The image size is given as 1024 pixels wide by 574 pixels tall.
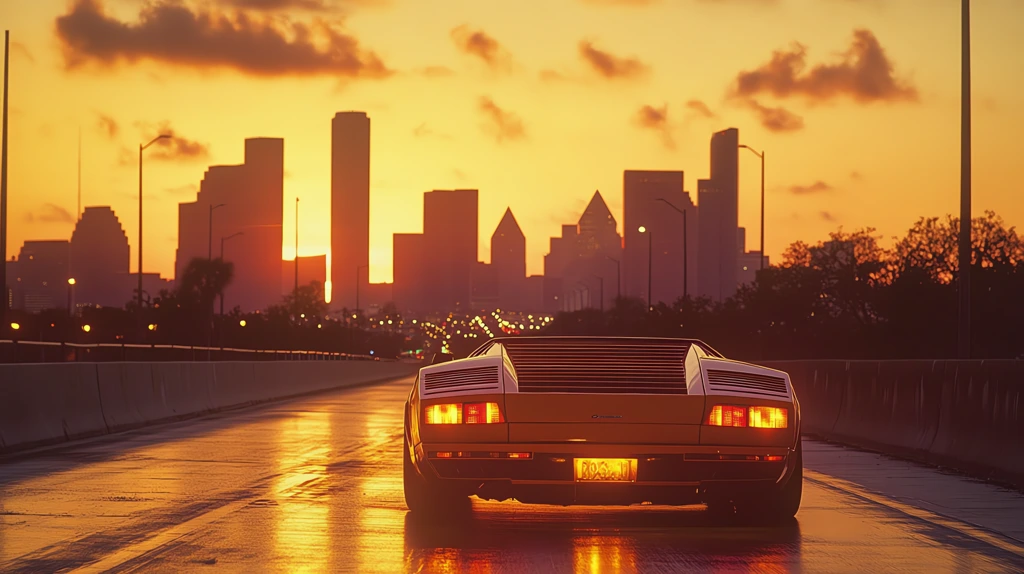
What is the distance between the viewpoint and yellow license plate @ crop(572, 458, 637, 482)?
27.8 feet

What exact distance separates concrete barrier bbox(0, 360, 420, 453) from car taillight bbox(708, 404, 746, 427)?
32.0 feet

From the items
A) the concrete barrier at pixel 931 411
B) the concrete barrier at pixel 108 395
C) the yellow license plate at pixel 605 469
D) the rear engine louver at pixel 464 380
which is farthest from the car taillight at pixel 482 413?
the concrete barrier at pixel 108 395

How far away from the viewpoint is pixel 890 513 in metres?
10.6

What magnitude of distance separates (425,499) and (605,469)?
58.3 inches

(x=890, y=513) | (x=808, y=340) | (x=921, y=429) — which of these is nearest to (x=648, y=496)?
(x=890, y=513)

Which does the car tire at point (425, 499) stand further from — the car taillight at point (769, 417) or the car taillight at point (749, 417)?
the car taillight at point (769, 417)

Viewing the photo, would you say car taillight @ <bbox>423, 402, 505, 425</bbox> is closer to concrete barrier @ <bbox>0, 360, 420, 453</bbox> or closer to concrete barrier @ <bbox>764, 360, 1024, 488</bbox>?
concrete barrier @ <bbox>764, 360, 1024, 488</bbox>

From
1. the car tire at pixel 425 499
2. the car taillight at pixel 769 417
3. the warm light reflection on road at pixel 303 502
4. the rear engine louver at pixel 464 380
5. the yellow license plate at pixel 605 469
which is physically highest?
the rear engine louver at pixel 464 380

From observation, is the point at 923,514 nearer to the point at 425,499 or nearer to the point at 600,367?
the point at 600,367

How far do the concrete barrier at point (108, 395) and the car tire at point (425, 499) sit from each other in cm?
777

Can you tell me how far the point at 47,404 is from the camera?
17.2 m

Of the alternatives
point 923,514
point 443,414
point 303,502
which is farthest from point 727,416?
point 303,502

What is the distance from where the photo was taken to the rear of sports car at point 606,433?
27.8ft

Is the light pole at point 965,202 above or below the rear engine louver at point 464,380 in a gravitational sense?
above
